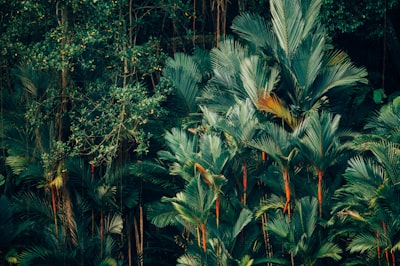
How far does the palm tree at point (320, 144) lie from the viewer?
33.9 ft

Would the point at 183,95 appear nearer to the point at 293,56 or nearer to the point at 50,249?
the point at 293,56

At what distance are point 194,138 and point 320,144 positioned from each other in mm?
1632

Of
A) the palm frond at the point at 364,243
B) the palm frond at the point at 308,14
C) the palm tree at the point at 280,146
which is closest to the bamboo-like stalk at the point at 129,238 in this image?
the palm tree at the point at 280,146

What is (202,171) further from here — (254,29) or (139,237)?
(139,237)

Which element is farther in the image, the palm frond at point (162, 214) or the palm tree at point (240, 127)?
the palm frond at point (162, 214)

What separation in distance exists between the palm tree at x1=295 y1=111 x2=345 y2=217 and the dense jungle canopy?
0.02 metres

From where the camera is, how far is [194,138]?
11.0 m

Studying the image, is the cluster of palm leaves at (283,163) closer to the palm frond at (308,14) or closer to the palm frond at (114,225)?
the palm frond at (308,14)

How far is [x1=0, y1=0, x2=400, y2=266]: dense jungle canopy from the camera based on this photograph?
1036 cm

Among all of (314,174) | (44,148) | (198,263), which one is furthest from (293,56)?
(44,148)

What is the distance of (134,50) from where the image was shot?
11.7 metres

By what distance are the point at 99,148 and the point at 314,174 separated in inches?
116

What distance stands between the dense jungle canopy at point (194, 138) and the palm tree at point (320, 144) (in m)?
0.02

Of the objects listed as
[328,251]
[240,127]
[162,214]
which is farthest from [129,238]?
[328,251]
